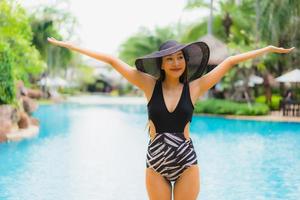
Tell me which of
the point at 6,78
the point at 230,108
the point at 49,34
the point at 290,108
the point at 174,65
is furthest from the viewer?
the point at 49,34

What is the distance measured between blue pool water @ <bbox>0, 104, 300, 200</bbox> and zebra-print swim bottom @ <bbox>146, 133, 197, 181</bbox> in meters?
3.90

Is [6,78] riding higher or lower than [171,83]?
lower

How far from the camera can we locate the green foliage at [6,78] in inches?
595

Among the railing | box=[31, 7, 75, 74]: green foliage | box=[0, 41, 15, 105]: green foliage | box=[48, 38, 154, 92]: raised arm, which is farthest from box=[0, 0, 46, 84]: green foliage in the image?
box=[31, 7, 75, 74]: green foliage

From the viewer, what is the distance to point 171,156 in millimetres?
3537

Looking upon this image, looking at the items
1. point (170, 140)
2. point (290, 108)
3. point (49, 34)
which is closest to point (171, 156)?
point (170, 140)

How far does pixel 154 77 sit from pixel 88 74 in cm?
6030

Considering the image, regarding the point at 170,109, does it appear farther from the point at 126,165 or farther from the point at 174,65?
the point at 126,165

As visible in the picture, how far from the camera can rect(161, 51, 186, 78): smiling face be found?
3.63m

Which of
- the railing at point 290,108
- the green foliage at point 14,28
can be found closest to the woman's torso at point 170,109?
the green foliage at point 14,28

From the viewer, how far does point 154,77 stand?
3783 mm

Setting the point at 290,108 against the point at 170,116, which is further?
the point at 290,108

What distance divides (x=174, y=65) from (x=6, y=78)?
1232cm

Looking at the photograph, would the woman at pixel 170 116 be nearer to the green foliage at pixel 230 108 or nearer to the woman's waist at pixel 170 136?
the woman's waist at pixel 170 136
